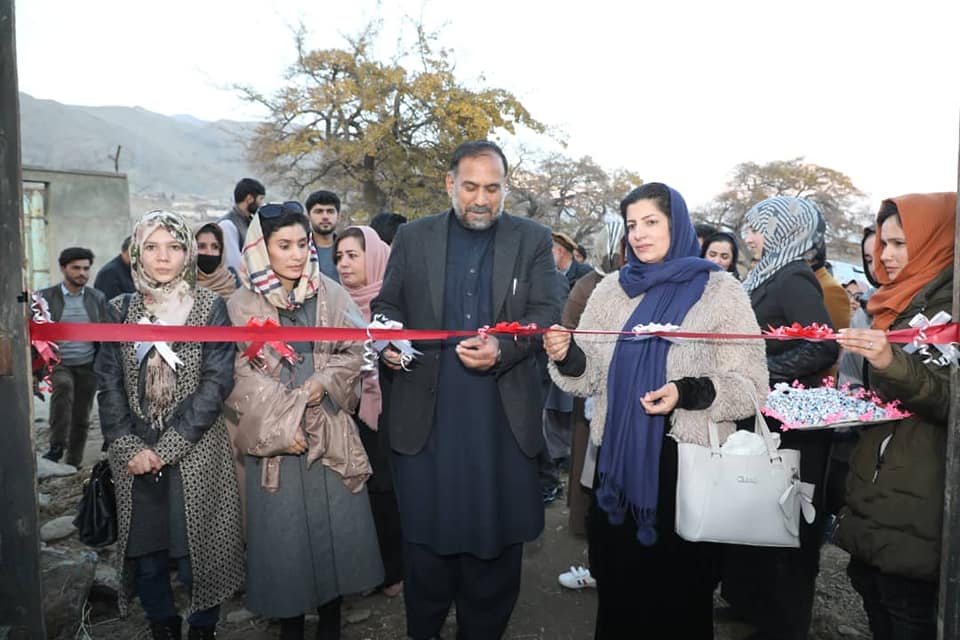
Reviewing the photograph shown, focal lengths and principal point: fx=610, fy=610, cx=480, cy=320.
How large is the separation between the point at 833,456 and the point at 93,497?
3710 mm

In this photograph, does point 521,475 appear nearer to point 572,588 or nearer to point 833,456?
point 572,588

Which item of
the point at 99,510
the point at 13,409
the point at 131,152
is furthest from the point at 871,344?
the point at 131,152

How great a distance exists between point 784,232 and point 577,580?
8.11 feet

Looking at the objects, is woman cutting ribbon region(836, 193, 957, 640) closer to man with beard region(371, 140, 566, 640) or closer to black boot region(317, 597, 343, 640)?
man with beard region(371, 140, 566, 640)

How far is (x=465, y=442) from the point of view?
9.34 feet

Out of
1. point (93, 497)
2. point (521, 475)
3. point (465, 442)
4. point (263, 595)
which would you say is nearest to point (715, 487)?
point (521, 475)

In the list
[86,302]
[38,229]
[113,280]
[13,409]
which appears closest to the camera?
[13,409]

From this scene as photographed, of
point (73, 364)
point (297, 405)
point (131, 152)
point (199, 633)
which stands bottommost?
point (199, 633)

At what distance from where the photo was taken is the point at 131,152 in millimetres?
85312

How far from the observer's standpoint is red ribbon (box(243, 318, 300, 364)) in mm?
2703

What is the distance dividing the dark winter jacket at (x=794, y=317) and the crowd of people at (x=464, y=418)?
13 mm

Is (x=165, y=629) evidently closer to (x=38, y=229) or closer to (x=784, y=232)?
(x=784, y=232)

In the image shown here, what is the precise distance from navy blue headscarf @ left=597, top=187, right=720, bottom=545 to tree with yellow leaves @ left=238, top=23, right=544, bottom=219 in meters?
22.5

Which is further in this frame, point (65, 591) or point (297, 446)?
point (65, 591)
